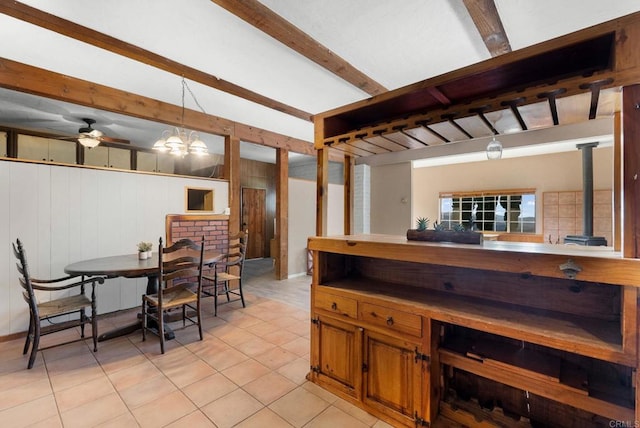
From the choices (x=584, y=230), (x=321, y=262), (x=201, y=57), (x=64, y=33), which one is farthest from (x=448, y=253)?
(x=584, y=230)

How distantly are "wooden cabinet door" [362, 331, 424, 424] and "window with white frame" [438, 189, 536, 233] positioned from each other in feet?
17.5

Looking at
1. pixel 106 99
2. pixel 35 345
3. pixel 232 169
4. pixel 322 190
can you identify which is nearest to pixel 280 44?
pixel 322 190

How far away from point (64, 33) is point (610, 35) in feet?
11.6

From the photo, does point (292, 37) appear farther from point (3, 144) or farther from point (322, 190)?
point (3, 144)

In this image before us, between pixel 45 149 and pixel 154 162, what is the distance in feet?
5.69

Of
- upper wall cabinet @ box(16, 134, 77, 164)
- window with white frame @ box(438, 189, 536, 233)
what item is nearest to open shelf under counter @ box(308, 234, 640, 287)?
window with white frame @ box(438, 189, 536, 233)

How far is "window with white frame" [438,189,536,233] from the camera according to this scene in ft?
21.3

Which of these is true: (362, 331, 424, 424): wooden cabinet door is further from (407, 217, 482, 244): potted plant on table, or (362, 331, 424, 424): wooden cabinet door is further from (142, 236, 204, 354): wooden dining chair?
(142, 236, 204, 354): wooden dining chair

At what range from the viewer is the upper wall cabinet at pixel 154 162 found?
5.89 m

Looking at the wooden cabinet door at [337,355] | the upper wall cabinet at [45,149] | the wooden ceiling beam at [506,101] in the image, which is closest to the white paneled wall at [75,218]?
the upper wall cabinet at [45,149]

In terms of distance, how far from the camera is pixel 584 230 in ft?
17.0

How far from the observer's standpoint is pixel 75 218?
127 inches

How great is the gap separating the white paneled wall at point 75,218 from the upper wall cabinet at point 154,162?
8.55 feet

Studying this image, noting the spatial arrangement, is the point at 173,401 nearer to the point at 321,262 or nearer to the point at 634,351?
the point at 321,262
